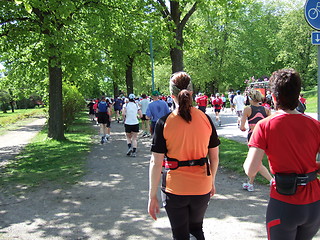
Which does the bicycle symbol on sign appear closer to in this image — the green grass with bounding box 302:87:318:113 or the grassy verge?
the grassy verge

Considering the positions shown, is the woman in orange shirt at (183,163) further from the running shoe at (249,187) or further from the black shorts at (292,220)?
the running shoe at (249,187)

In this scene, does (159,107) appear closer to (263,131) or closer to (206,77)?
(263,131)

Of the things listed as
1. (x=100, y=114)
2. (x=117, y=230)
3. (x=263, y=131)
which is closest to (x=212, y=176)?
(x=263, y=131)

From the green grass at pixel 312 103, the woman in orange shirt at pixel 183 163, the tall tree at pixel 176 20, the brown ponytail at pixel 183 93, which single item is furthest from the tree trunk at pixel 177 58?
the green grass at pixel 312 103

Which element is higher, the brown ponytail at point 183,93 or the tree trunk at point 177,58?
the tree trunk at point 177,58

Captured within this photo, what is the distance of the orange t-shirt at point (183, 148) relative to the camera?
269 centimetres

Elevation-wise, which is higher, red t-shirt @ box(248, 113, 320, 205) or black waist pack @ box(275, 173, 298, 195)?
red t-shirt @ box(248, 113, 320, 205)

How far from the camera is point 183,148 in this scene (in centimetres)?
270

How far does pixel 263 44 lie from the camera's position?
46875 millimetres

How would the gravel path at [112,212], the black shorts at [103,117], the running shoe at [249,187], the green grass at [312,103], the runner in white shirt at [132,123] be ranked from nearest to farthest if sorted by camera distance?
the gravel path at [112,212] → the running shoe at [249,187] → the runner in white shirt at [132,123] → the black shorts at [103,117] → the green grass at [312,103]

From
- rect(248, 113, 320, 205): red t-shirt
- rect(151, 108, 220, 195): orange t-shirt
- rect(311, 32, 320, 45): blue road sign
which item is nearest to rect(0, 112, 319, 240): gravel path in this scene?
rect(151, 108, 220, 195): orange t-shirt

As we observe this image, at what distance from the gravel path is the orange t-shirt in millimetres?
1765

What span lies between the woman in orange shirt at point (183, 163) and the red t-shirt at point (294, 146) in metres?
0.61

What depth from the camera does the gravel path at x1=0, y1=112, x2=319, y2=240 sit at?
4418 mm
